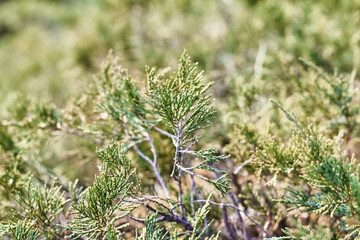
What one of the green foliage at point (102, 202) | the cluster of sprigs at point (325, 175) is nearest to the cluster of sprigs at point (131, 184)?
the green foliage at point (102, 202)

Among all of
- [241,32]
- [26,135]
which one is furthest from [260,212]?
[241,32]

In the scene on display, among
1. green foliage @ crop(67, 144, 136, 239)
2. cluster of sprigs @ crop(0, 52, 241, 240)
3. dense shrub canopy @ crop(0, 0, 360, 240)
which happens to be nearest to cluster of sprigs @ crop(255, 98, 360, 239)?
dense shrub canopy @ crop(0, 0, 360, 240)

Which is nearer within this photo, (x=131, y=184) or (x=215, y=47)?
(x=131, y=184)

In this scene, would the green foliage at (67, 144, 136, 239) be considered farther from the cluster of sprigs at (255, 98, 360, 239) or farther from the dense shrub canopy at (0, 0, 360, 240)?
the cluster of sprigs at (255, 98, 360, 239)

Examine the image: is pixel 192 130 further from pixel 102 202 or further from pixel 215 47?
pixel 215 47

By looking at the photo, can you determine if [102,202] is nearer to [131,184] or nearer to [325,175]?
[131,184]

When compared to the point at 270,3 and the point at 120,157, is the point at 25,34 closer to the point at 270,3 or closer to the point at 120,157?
the point at 270,3

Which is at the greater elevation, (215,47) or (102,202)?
(215,47)

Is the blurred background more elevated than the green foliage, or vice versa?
the blurred background

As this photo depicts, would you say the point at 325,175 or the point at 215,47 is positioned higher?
the point at 215,47

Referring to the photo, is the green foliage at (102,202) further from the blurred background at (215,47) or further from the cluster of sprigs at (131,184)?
the blurred background at (215,47)

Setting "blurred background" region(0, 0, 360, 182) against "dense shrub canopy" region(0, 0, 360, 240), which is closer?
"dense shrub canopy" region(0, 0, 360, 240)

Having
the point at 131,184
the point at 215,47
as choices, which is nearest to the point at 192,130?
the point at 131,184

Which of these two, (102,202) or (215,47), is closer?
(102,202)
